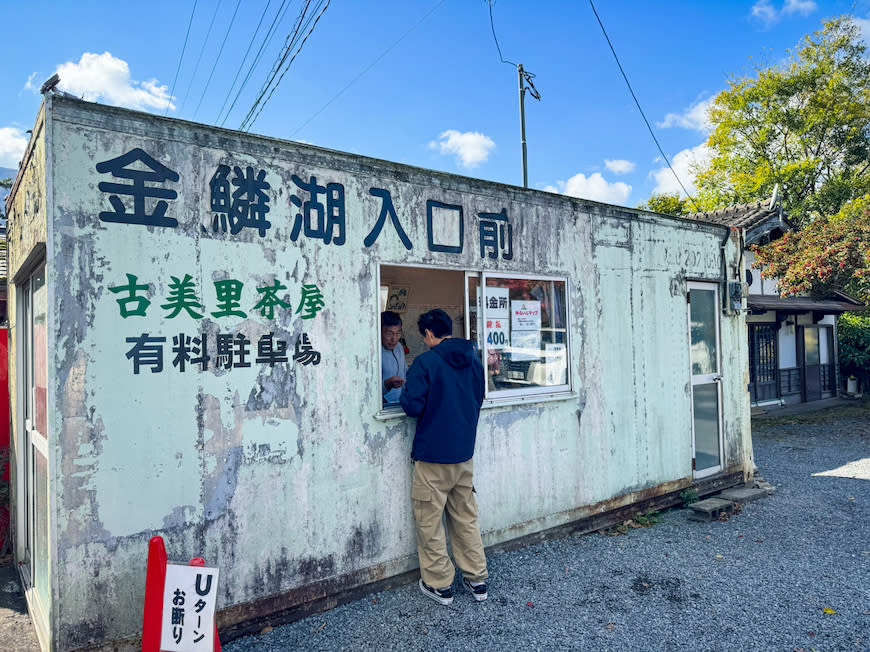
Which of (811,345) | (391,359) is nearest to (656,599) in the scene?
(391,359)

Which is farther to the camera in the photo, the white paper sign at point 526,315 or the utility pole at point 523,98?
the utility pole at point 523,98

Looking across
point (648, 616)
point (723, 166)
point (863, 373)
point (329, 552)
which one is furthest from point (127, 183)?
point (723, 166)

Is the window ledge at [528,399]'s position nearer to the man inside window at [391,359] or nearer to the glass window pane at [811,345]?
the man inside window at [391,359]

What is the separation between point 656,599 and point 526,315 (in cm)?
246

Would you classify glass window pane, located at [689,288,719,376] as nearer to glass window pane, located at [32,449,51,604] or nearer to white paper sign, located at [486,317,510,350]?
white paper sign, located at [486,317,510,350]

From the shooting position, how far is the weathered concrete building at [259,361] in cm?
297

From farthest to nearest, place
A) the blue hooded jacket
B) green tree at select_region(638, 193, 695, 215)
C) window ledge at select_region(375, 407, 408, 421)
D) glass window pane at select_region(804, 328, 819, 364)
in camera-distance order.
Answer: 1. green tree at select_region(638, 193, 695, 215)
2. glass window pane at select_region(804, 328, 819, 364)
3. window ledge at select_region(375, 407, 408, 421)
4. the blue hooded jacket

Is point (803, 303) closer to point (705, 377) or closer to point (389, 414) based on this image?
point (705, 377)

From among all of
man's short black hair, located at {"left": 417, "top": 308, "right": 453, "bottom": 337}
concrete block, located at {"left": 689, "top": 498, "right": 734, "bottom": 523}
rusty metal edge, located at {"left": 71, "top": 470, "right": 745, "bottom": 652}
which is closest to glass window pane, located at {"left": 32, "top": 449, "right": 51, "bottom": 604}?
rusty metal edge, located at {"left": 71, "top": 470, "right": 745, "bottom": 652}

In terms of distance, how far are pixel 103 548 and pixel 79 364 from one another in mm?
1026

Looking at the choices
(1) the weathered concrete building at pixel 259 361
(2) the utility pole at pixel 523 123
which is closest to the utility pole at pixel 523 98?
(2) the utility pole at pixel 523 123

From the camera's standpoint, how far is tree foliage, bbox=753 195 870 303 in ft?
36.9

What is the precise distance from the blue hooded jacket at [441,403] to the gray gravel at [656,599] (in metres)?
1.09

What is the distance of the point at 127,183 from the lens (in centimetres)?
311
